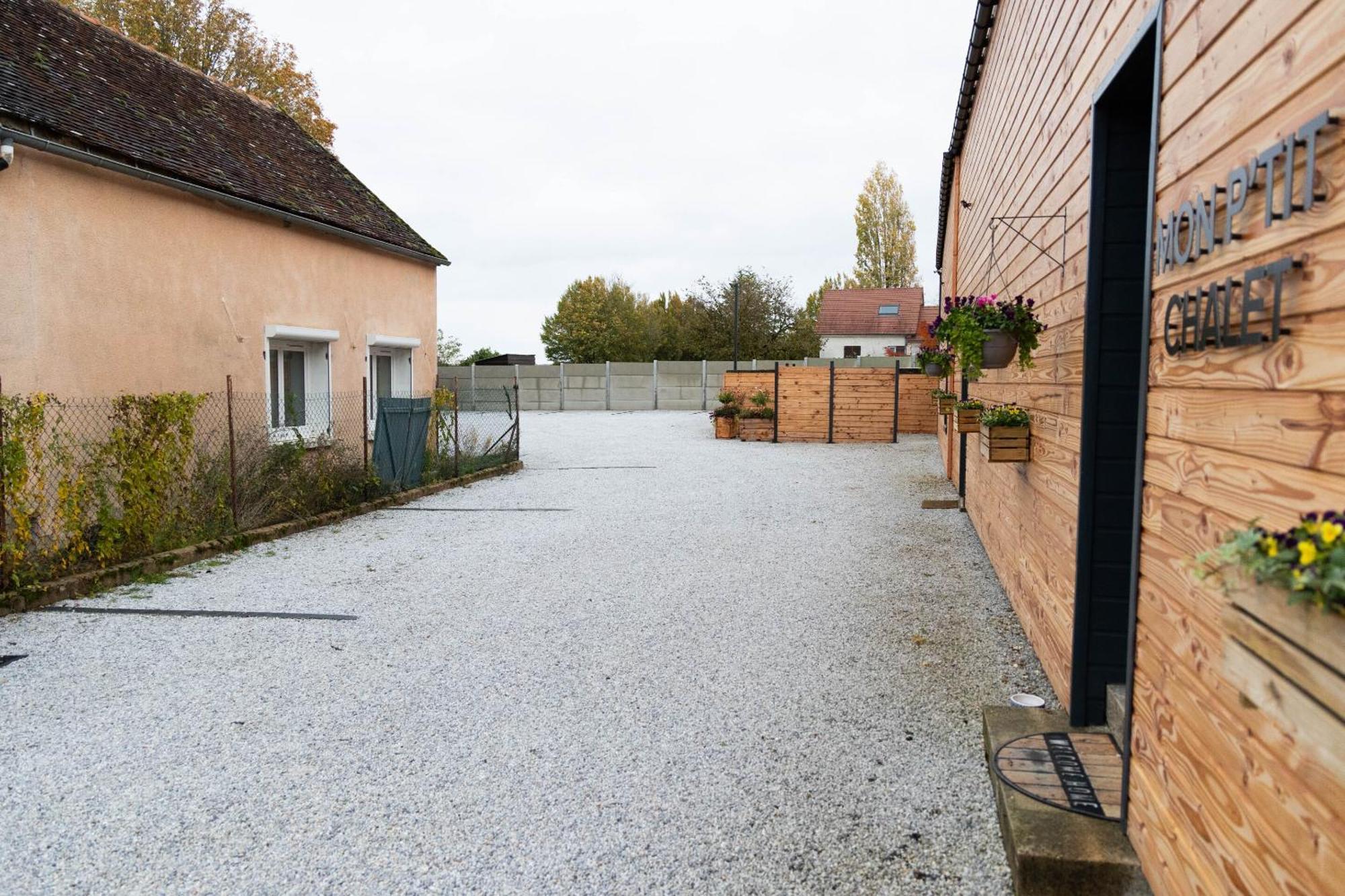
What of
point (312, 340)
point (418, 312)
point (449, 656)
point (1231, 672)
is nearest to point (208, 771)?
point (449, 656)

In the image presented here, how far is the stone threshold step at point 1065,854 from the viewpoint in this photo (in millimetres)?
2539

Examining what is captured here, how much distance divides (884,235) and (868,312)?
8798 millimetres

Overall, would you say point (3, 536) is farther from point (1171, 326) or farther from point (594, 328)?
point (594, 328)

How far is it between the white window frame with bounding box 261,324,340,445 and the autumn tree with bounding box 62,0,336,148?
13950 mm

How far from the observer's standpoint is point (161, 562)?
23.8ft

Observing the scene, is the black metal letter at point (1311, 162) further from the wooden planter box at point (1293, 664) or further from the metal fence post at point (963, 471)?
the metal fence post at point (963, 471)

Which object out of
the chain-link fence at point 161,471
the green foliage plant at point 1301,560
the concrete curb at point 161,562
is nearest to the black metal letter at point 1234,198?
the green foliage plant at point 1301,560

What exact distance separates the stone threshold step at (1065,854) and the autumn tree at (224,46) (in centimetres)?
2500

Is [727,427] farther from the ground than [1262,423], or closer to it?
closer to it

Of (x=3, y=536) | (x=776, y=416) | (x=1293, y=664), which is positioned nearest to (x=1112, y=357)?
(x=1293, y=664)

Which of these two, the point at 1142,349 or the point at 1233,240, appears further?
the point at 1142,349

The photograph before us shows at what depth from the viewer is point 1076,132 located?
4.07 metres

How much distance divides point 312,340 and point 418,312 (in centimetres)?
304

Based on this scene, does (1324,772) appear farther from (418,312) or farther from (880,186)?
(880,186)
